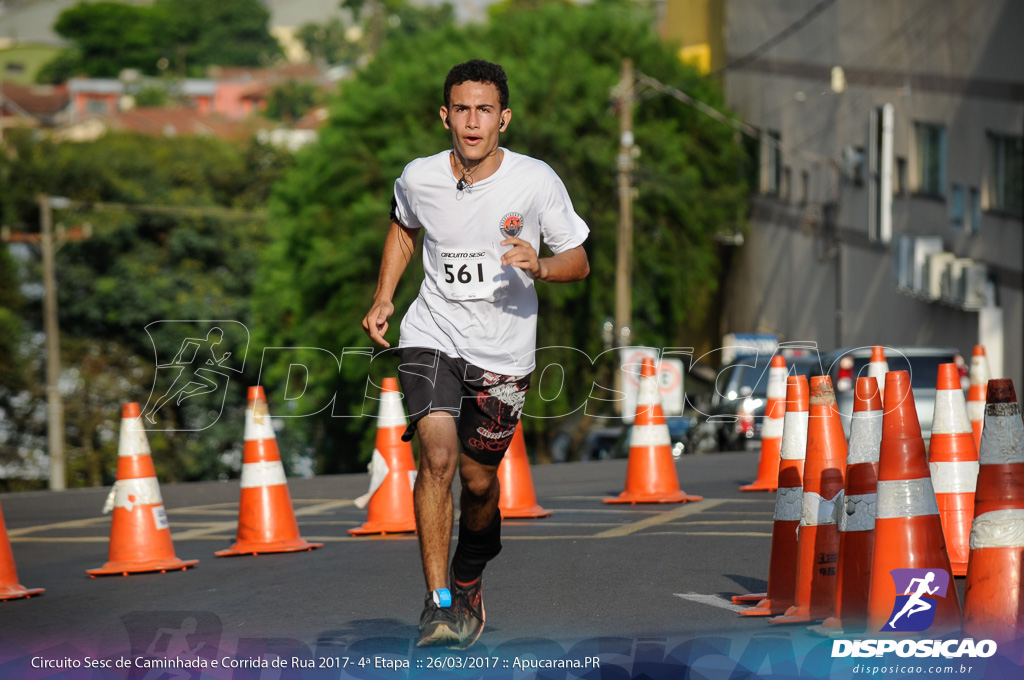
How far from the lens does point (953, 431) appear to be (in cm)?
700

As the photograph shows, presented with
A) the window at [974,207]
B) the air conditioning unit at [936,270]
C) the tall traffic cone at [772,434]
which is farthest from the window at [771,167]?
the tall traffic cone at [772,434]

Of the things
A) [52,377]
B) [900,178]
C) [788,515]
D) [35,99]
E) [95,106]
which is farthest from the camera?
[95,106]

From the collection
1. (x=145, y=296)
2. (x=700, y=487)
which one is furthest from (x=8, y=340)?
(x=700, y=487)

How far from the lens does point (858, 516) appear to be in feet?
18.8

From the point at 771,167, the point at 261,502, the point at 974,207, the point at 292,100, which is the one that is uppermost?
the point at 292,100

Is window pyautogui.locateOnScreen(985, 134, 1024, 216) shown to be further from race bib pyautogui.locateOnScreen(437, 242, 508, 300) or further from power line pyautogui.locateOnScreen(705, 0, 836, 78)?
race bib pyautogui.locateOnScreen(437, 242, 508, 300)

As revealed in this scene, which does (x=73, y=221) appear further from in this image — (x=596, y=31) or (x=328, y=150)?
(x=596, y=31)

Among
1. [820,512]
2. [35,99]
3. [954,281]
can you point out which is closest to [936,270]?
[954,281]

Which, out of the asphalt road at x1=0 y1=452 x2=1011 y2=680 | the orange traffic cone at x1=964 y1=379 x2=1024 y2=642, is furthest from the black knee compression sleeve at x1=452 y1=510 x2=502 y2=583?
the orange traffic cone at x1=964 y1=379 x2=1024 y2=642

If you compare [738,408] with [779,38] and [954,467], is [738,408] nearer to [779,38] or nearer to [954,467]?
[954,467]

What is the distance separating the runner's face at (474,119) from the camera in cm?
589

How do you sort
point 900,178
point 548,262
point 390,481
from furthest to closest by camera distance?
1. point 900,178
2. point 390,481
3. point 548,262

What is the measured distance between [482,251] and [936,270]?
77.1ft

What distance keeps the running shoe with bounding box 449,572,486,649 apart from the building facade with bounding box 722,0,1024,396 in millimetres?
20763
